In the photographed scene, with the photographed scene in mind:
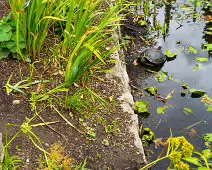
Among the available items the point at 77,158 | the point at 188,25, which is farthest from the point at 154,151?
the point at 188,25

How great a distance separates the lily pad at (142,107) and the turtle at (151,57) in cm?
75

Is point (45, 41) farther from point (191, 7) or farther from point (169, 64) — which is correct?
point (191, 7)

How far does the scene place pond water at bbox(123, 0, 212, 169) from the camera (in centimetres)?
381

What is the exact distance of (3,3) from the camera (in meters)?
4.25

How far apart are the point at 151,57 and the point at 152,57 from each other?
0.04 feet

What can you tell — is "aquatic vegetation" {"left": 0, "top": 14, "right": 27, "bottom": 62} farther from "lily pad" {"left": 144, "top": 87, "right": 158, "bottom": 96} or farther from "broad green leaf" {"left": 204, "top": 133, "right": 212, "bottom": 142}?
"broad green leaf" {"left": 204, "top": 133, "right": 212, "bottom": 142}

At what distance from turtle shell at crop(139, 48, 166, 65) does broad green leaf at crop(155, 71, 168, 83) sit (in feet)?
0.45

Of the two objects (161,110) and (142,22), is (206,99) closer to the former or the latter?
(161,110)

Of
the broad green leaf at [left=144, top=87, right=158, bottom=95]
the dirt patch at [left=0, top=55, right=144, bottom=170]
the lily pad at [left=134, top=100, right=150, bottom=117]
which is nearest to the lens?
the dirt patch at [left=0, top=55, right=144, bottom=170]

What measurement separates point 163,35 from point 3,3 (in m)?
2.15

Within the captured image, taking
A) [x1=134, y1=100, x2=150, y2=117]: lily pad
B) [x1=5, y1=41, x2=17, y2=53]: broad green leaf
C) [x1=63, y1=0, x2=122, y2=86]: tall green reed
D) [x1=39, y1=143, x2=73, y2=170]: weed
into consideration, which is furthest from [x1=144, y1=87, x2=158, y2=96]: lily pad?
[x1=39, y1=143, x2=73, y2=170]: weed

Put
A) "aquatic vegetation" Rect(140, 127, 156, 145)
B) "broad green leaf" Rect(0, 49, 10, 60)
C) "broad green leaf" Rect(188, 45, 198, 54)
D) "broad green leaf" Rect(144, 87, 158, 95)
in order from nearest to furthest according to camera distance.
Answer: "broad green leaf" Rect(0, 49, 10, 60)
"aquatic vegetation" Rect(140, 127, 156, 145)
"broad green leaf" Rect(144, 87, 158, 95)
"broad green leaf" Rect(188, 45, 198, 54)

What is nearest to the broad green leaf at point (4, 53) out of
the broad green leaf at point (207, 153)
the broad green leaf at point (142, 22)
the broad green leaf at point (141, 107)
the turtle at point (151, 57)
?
the broad green leaf at point (141, 107)

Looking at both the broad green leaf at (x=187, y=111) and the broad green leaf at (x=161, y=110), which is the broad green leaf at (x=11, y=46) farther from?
the broad green leaf at (x=187, y=111)
